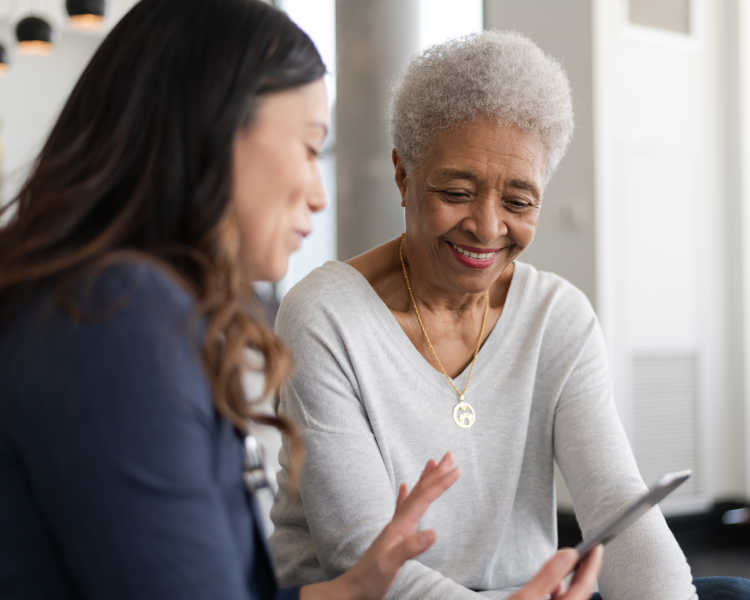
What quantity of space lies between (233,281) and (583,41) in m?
3.21

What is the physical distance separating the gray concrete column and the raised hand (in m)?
1.88

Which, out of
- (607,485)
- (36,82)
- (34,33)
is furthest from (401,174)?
(36,82)

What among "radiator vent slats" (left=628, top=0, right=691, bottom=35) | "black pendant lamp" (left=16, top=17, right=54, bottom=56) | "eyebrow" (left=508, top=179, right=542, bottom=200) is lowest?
"eyebrow" (left=508, top=179, right=542, bottom=200)

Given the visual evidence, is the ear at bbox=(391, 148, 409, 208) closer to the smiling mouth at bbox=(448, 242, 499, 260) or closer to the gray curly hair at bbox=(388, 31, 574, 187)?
the gray curly hair at bbox=(388, 31, 574, 187)

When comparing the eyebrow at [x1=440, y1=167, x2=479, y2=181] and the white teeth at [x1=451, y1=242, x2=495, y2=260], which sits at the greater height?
the eyebrow at [x1=440, y1=167, x2=479, y2=181]

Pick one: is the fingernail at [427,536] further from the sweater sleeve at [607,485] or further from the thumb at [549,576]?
the sweater sleeve at [607,485]

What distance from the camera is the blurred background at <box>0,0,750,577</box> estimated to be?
11.6ft

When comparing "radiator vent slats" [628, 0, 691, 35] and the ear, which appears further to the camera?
"radiator vent slats" [628, 0, 691, 35]

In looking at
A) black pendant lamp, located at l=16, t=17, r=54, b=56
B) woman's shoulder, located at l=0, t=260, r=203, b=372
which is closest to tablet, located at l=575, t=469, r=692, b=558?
woman's shoulder, located at l=0, t=260, r=203, b=372

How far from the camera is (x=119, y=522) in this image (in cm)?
60

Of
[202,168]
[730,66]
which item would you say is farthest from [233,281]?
[730,66]

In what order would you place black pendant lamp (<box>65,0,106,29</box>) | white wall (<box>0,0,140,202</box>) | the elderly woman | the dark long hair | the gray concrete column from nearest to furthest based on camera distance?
the dark long hair, the elderly woman, the gray concrete column, black pendant lamp (<box>65,0,106,29</box>), white wall (<box>0,0,140,202</box>)

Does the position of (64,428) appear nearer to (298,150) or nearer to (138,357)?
(138,357)

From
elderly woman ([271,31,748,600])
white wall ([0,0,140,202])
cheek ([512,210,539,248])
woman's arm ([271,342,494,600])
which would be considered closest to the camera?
woman's arm ([271,342,494,600])
